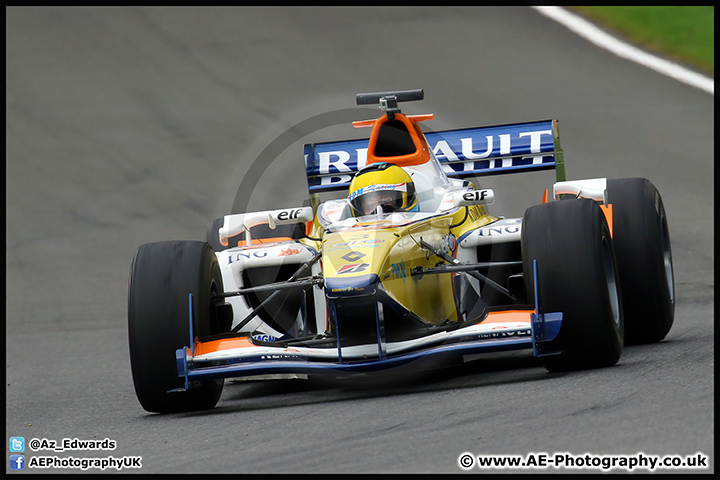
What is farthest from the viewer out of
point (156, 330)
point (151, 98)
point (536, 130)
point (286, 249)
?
point (151, 98)

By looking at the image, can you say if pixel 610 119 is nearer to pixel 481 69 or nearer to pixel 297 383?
pixel 481 69

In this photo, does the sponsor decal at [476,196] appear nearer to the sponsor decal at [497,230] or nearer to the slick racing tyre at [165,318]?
the sponsor decal at [497,230]

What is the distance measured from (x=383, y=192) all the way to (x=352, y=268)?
1253mm

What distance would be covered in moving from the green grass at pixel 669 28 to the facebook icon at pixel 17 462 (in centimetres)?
2005

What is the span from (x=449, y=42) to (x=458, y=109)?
15.9 feet

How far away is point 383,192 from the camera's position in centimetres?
820

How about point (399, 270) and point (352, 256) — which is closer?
point (352, 256)

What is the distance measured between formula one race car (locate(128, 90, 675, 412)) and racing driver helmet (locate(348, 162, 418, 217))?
0.01 m

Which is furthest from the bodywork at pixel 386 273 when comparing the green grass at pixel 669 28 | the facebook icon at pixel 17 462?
the green grass at pixel 669 28

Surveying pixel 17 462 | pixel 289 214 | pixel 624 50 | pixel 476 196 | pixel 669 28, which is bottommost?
pixel 17 462

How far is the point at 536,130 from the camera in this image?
9.96 m

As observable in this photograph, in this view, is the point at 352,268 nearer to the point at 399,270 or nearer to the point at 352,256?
the point at 352,256

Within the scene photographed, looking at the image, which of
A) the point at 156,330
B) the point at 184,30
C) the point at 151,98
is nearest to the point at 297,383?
the point at 156,330

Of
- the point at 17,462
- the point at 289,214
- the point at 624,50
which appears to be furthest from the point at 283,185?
the point at 17,462
